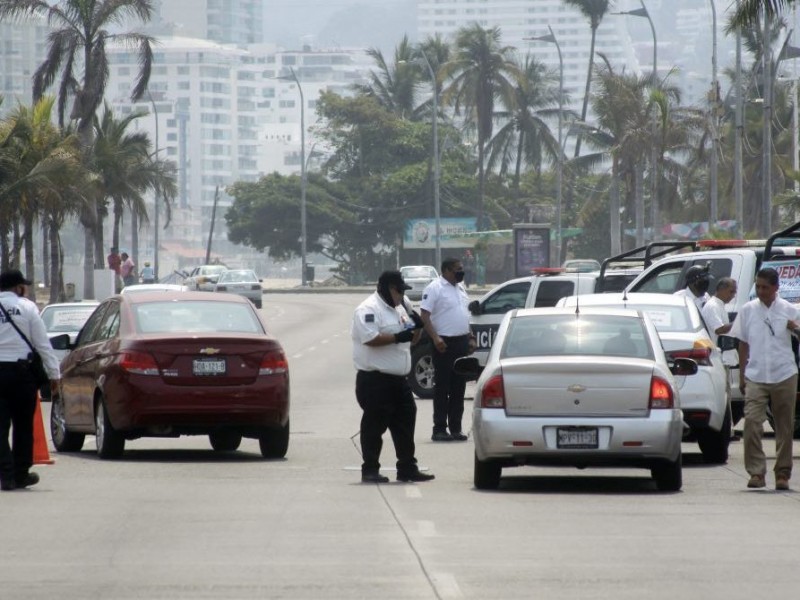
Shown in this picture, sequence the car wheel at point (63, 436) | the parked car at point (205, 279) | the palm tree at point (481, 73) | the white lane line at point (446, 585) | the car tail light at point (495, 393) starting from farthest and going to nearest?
the palm tree at point (481, 73) < the parked car at point (205, 279) < the car wheel at point (63, 436) < the car tail light at point (495, 393) < the white lane line at point (446, 585)

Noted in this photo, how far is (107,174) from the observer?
64.1 m

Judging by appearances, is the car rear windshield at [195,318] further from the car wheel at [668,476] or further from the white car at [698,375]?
the car wheel at [668,476]

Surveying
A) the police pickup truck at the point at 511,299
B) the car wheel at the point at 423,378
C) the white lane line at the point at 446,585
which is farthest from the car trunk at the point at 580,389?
the car wheel at the point at 423,378

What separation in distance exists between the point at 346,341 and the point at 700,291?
25.1 meters

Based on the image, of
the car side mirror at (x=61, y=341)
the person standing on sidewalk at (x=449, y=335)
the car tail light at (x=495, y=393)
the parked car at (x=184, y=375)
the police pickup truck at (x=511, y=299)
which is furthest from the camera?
the police pickup truck at (x=511, y=299)

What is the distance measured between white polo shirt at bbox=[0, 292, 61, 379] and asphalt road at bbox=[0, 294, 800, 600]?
1.04 m

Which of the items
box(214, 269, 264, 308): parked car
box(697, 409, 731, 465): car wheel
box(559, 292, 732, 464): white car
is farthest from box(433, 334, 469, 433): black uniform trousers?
box(214, 269, 264, 308): parked car

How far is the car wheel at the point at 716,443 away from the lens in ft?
53.8

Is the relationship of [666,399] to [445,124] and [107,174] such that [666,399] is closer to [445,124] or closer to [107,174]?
[107,174]

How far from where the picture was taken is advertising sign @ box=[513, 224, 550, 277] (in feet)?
197

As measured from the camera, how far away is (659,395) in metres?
13.5

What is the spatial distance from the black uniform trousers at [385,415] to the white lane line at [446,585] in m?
5.10

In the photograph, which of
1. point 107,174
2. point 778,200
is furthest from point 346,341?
point 107,174

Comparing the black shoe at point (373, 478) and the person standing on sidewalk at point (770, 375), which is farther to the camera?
the black shoe at point (373, 478)
